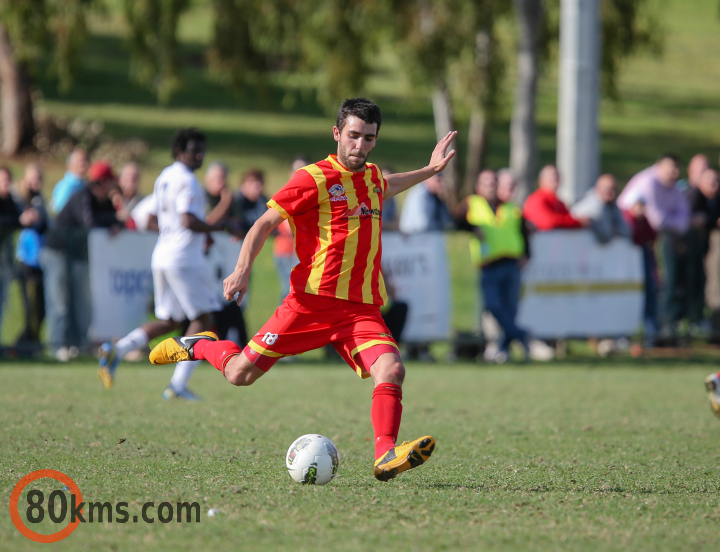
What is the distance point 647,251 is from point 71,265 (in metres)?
7.72

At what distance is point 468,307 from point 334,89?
7960mm

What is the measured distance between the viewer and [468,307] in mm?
12320

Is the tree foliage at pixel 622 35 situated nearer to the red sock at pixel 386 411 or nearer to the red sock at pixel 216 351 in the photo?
→ the red sock at pixel 216 351

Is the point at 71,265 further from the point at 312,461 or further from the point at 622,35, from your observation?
the point at 622,35

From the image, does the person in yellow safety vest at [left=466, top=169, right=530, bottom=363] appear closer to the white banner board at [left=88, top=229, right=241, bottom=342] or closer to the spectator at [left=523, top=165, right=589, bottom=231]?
the spectator at [left=523, top=165, right=589, bottom=231]

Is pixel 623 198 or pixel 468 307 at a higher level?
pixel 623 198

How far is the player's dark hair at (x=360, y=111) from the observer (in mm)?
5191

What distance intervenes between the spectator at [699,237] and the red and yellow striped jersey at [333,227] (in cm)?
898

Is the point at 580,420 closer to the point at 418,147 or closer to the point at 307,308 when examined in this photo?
the point at 307,308

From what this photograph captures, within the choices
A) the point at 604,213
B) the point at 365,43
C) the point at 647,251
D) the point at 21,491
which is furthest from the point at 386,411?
the point at 365,43

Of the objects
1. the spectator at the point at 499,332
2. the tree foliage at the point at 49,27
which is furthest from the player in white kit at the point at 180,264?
the tree foliage at the point at 49,27

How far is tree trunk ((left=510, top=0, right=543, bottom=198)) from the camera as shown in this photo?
1736 centimetres

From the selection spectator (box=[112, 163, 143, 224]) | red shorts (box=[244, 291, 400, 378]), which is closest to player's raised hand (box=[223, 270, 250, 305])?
red shorts (box=[244, 291, 400, 378])

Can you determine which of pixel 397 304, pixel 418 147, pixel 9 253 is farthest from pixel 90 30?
pixel 418 147
